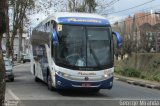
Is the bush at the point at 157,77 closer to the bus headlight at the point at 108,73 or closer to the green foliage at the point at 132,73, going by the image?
the green foliage at the point at 132,73

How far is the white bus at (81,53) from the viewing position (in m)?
18.3

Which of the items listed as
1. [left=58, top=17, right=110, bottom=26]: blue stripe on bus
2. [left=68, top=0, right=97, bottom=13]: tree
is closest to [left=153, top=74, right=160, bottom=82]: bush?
[left=58, top=17, right=110, bottom=26]: blue stripe on bus

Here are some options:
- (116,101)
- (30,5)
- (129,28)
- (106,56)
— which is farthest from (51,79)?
(129,28)

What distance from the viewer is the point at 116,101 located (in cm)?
1669

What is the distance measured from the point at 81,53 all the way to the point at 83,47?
271mm

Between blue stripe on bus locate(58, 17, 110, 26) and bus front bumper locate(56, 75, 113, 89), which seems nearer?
bus front bumper locate(56, 75, 113, 89)

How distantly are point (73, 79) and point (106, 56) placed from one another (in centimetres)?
175

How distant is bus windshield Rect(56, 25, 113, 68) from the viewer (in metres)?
18.4

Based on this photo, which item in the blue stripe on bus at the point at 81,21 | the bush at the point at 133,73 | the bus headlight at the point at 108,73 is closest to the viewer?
the bus headlight at the point at 108,73

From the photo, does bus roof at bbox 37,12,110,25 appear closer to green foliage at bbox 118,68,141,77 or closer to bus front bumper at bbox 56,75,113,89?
bus front bumper at bbox 56,75,113,89

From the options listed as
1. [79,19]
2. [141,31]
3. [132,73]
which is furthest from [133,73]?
[141,31]

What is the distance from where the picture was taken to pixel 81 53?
18.5m

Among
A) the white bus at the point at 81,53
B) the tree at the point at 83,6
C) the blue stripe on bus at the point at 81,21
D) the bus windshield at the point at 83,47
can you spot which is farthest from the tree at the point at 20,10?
the bus windshield at the point at 83,47

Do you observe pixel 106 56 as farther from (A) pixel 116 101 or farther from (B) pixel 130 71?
(B) pixel 130 71
